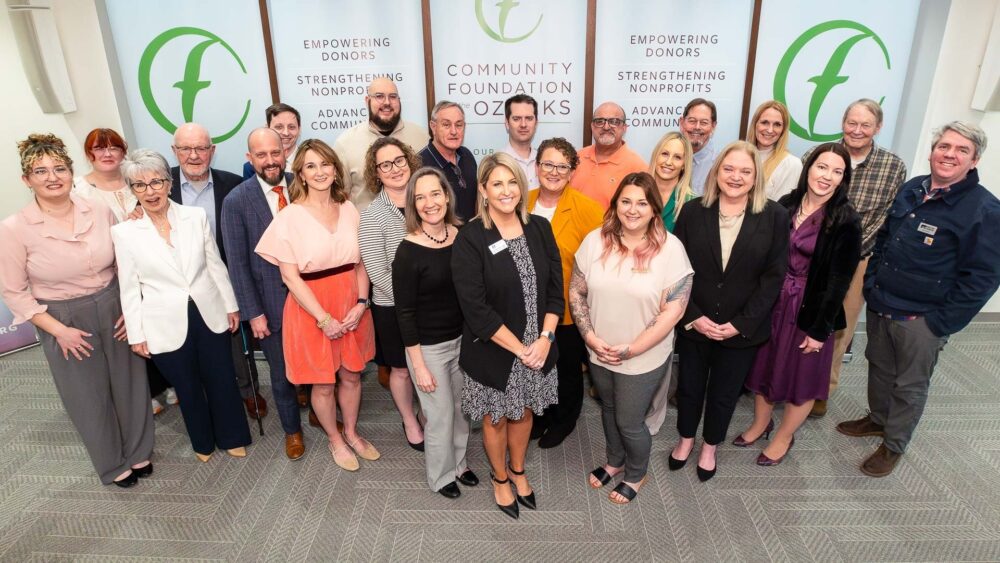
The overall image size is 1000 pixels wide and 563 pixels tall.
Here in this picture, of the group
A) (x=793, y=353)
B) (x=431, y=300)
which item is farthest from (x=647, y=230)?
(x=793, y=353)

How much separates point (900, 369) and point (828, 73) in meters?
2.45

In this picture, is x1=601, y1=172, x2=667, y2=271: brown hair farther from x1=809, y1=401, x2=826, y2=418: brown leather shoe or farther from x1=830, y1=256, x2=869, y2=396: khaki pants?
x1=809, y1=401, x2=826, y2=418: brown leather shoe

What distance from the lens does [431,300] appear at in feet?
7.52

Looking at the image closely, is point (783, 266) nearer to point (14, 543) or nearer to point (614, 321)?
point (614, 321)

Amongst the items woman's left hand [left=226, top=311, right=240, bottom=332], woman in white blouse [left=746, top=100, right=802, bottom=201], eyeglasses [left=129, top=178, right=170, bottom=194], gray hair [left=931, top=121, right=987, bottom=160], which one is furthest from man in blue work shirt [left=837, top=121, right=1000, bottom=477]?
eyeglasses [left=129, top=178, right=170, bottom=194]

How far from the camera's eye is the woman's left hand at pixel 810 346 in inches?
99.7

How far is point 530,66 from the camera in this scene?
4.25 m

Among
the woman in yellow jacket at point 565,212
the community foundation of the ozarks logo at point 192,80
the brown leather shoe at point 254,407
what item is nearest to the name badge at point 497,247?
the woman in yellow jacket at point 565,212

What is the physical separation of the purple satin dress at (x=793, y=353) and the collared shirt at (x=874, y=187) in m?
0.77

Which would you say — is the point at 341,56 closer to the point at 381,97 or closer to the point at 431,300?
the point at 381,97

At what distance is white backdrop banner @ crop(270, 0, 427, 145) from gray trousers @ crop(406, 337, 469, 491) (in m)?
2.61

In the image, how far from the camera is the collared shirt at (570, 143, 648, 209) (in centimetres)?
316

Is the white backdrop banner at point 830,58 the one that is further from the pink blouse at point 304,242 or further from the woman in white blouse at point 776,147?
the pink blouse at point 304,242

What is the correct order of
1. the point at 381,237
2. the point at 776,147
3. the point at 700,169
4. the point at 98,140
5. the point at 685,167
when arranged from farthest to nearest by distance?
the point at 700,169 < the point at 776,147 < the point at 98,140 < the point at 685,167 < the point at 381,237
